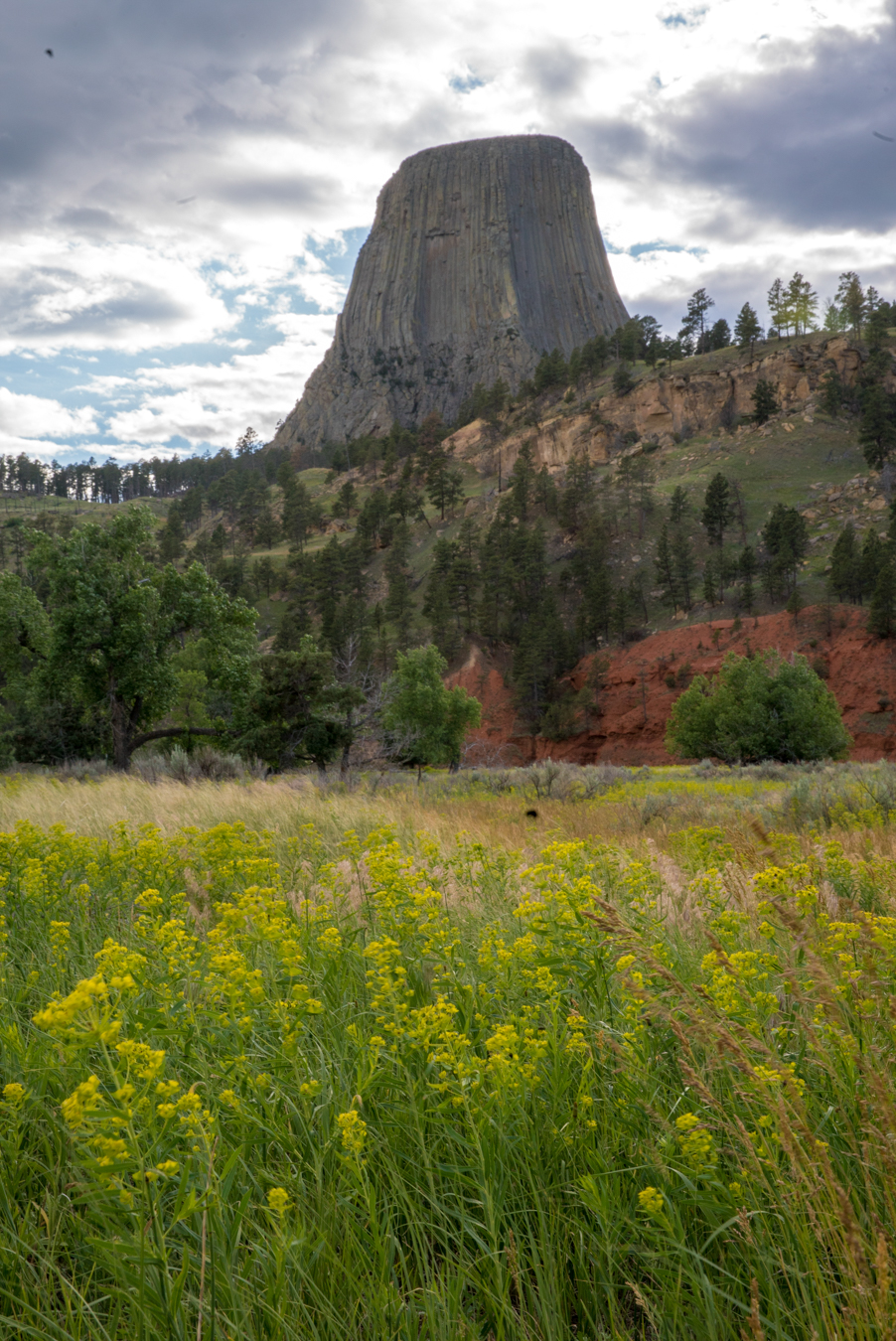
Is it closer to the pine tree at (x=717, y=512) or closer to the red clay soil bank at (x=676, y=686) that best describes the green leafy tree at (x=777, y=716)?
the red clay soil bank at (x=676, y=686)

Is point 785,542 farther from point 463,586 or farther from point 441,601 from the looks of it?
point 441,601

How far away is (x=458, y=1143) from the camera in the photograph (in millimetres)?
2328

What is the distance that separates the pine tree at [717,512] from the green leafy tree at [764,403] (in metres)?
21.2

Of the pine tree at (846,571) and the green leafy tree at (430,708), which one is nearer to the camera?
the green leafy tree at (430,708)

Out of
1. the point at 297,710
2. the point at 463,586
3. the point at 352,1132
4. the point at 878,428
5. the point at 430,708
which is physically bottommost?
the point at 430,708

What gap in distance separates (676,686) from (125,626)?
44.0 m

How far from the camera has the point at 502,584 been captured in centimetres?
6581

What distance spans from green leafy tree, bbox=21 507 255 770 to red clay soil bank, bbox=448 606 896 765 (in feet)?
98.5

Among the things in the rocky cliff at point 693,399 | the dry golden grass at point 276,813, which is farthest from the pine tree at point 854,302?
the dry golden grass at point 276,813

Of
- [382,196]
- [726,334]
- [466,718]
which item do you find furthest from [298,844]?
[382,196]

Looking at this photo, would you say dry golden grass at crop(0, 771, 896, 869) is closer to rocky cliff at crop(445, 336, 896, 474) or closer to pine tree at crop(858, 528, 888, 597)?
pine tree at crop(858, 528, 888, 597)

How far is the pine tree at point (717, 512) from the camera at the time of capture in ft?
217

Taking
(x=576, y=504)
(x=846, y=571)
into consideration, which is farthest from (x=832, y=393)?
(x=846, y=571)

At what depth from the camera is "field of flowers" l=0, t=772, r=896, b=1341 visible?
1.73 meters
